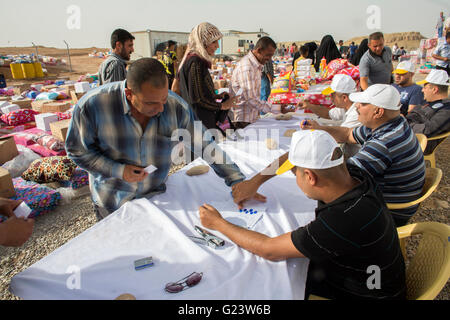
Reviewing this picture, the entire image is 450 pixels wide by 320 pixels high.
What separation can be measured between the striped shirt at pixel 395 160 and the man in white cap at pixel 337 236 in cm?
48

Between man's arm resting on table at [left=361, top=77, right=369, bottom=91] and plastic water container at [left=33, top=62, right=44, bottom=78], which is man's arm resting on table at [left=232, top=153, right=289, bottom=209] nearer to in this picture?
man's arm resting on table at [left=361, top=77, right=369, bottom=91]

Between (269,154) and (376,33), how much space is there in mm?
3241

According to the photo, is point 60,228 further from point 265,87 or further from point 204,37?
point 265,87

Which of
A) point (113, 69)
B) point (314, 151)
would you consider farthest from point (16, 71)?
point (314, 151)

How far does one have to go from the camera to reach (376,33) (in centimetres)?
412

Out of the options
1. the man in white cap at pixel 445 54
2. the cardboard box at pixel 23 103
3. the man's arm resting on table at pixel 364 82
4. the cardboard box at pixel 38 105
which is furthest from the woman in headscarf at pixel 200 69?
the man in white cap at pixel 445 54

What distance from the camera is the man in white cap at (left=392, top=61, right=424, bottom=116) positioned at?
148 inches

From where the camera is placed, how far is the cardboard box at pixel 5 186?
2646mm

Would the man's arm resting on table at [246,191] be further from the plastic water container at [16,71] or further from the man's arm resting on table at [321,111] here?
Answer: the plastic water container at [16,71]

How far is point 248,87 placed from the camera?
333 cm

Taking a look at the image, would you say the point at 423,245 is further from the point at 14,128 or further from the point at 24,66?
the point at 24,66

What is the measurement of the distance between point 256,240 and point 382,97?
4.18 feet

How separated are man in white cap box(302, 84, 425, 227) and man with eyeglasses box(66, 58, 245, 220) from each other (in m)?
0.81

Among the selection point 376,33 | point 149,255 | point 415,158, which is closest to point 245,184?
point 149,255
